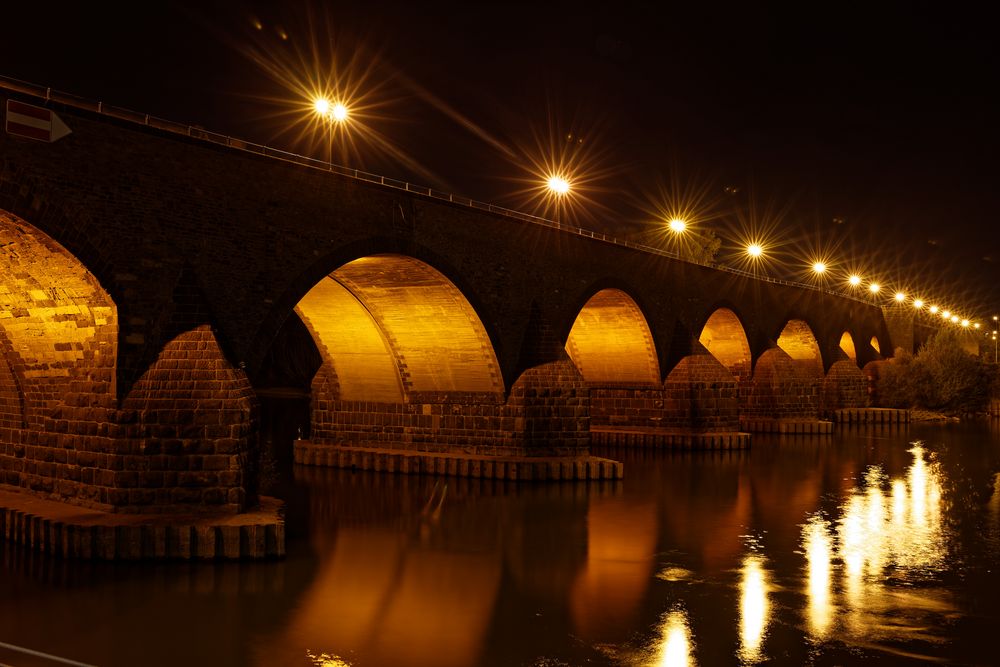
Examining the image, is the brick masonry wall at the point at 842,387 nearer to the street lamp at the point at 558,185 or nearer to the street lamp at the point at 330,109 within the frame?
the street lamp at the point at 558,185

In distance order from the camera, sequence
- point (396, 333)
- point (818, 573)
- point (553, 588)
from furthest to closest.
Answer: point (396, 333), point (818, 573), point (553, 588)

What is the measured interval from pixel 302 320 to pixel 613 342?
12316 mm

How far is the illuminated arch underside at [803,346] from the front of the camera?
48138mm

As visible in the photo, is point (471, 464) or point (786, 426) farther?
point (786, 426)

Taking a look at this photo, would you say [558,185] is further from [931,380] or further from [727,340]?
[931,380]

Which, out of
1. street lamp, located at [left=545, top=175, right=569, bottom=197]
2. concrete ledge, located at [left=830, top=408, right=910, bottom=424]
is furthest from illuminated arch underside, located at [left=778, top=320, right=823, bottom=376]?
street lamp, located at [left=545, top=175, right=569, bottom=197]

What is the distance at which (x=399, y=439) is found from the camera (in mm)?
25828

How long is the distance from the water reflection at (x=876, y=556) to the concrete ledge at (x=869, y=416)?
24.8 meters

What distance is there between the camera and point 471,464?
23.8m

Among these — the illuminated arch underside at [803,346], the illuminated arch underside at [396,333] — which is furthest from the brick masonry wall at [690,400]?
the illuminated arch underside at [803,346]

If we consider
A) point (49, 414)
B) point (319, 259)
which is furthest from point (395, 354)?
point (49, 414)

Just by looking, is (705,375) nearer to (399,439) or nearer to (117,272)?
(399,439)

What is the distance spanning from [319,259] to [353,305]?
19.3 feet

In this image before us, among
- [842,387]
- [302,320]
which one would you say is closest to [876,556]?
[302,320]
